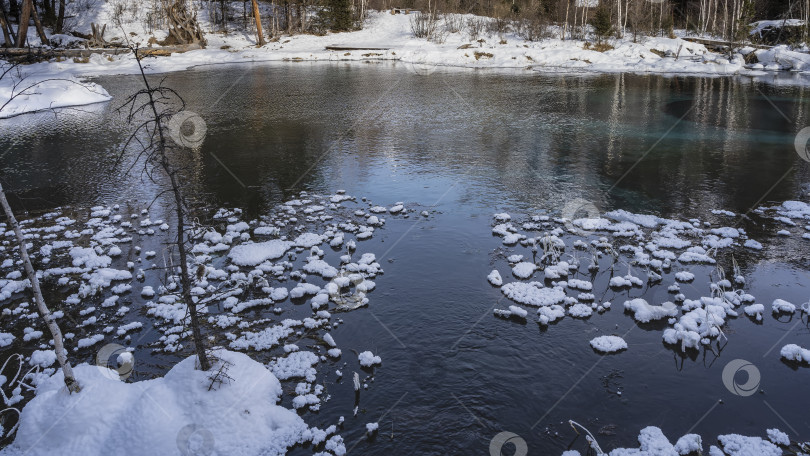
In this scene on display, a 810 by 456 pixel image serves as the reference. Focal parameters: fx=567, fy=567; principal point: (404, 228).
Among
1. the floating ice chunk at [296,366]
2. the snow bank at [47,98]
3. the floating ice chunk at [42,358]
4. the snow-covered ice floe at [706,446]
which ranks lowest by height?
the snow-covered ice floe at [706,446]

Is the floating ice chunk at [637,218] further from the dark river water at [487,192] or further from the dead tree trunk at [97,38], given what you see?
the dead tree trunk at [97,38]

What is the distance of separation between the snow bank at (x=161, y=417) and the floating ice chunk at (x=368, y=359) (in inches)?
47.9

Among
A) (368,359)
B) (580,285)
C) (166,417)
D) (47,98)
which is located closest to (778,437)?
(580,285)

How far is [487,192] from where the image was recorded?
44.5 ft

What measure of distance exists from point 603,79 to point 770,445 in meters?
30.4

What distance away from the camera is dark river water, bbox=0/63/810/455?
6.50m

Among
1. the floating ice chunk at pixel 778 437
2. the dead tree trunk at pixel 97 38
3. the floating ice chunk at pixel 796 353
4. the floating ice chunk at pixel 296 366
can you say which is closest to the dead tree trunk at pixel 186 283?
the floating ice chunk at pixel 296 366

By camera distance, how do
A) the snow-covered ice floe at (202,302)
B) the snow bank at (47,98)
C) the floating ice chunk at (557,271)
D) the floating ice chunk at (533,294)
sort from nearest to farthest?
the snow-covered ice floe at (202,302)
the floating ice chunk at (533,294)
the floating ice chunk at (557,271)
the snow bank at (47,98)

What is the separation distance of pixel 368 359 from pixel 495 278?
9.80 ft

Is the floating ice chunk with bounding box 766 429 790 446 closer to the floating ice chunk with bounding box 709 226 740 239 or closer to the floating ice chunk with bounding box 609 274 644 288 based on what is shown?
the floating ice chunk with bounding box 609 274 644 288

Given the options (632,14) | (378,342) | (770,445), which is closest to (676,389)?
(770,445)

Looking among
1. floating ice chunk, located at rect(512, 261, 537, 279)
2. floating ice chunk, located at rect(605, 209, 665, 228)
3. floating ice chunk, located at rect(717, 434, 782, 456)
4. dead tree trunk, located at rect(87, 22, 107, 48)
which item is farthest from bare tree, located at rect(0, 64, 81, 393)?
dead tree trunk, located at rect(87, 22, 107, 48)

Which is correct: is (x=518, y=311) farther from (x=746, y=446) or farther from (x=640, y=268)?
(x=746, y=446)

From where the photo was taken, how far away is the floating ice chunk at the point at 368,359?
7.20 m
